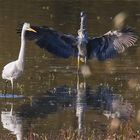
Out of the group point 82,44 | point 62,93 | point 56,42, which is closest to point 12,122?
point 62,93

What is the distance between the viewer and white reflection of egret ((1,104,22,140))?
10895 mm

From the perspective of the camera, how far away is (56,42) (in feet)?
54.5

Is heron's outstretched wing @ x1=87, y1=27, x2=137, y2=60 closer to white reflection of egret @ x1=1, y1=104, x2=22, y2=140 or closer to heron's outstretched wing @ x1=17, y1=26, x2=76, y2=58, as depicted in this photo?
heron's outstretched wing @ x1=17, y1=26, x2=76, y2=58

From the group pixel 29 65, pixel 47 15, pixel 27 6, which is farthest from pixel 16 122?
pixel 27 6

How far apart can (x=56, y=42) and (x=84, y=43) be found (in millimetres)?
688

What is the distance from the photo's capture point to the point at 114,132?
10.1 meters

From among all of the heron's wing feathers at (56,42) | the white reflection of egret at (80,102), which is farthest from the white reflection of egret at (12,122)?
the heron's wing feathers at (56,42)

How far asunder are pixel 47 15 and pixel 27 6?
275 cm

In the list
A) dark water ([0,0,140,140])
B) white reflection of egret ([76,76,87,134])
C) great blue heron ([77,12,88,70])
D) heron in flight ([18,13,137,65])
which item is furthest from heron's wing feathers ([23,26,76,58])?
white reflection of egret ([76,76,87,134])

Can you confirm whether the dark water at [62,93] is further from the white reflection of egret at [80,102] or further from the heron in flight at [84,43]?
the heron in flight at [84,43]

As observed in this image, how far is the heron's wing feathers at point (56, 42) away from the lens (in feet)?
53.5

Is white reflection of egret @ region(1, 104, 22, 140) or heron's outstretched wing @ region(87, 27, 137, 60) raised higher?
heron's outstretched wing @ region(87, 27, 137, 60)

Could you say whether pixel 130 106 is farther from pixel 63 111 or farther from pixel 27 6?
pixel 27 6

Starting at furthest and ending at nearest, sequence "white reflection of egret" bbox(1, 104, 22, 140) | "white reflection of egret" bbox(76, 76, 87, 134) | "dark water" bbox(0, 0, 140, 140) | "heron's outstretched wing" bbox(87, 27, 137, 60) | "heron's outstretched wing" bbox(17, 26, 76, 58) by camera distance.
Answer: "heron's outstretched wing" bbox(17, 26, 76, 58) < "heron's outstretched wing" bbox(87, 27, 137, 60) < "white reflection of egret" bbox(76, 76, 87, 134) < "dark water" bbox(0, 0, 140, 140) < "white reflection of egret" bbox(1, 104, 22, 140)
